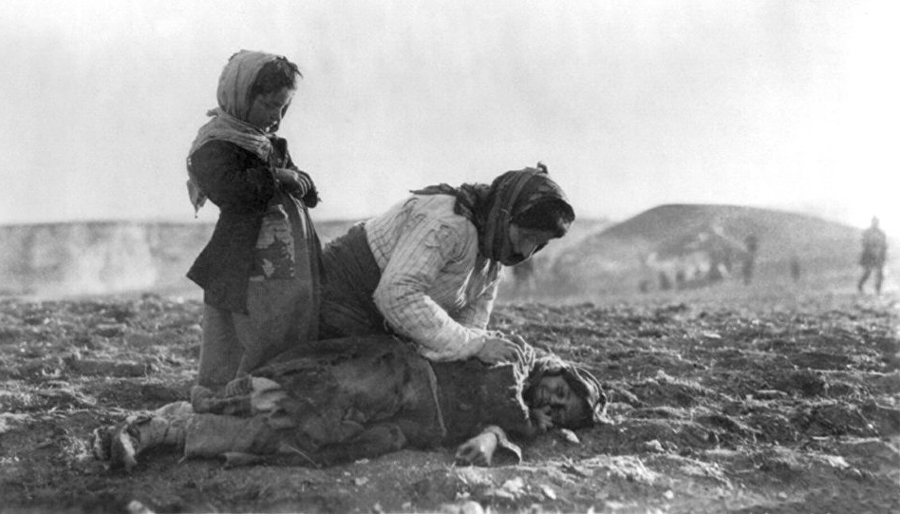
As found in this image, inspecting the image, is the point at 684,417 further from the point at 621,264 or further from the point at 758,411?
the point at 621,264

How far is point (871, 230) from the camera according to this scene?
53.1 ft

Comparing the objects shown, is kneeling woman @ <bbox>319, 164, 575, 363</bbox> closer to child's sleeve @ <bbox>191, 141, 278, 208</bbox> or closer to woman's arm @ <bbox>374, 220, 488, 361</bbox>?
woman's arm @ <bbox>374, 220, 488, 361</bbox>

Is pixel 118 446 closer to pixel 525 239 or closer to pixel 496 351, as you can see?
pixel 496 351

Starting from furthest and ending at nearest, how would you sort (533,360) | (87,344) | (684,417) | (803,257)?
(803,257) < (87,344) < (684,417) < (533,360)

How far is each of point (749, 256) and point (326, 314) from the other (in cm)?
1494

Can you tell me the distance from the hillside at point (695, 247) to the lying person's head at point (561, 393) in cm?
1150

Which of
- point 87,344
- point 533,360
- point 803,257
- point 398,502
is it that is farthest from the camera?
point 803,257

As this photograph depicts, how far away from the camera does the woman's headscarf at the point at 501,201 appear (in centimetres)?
389

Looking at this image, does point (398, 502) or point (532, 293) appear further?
point (532, 293)

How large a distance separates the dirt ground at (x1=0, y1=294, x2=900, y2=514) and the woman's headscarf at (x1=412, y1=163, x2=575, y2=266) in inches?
35.1

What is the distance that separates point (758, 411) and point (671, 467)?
4.27 feet

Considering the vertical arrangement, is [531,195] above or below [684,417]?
above

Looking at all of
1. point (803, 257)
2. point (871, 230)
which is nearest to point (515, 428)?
point (871, 230)

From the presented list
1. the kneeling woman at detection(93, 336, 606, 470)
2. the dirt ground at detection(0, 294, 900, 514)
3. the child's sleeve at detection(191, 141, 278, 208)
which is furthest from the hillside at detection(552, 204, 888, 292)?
the child's sleeve at detection(191, 141, 278, 208)
